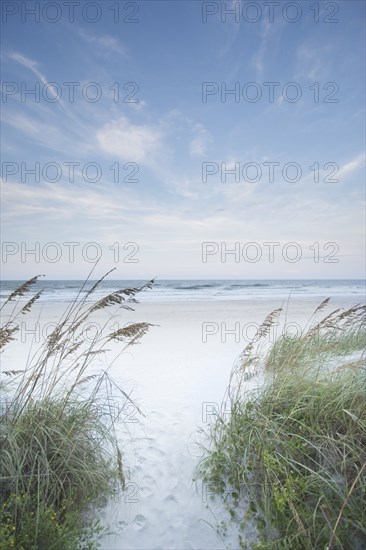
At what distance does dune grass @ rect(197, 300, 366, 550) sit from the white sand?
0.80 feet

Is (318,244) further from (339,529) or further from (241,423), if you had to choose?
(339,529)

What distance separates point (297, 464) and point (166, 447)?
1.49 metres

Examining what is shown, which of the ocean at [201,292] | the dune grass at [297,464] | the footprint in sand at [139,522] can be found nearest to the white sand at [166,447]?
the footprint in sand at [139,522]

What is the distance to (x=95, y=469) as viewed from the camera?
2.46 metres

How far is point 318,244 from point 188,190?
823 centimetres

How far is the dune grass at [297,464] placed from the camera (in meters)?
1.92

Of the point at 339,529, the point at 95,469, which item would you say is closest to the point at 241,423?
the point at 339,529

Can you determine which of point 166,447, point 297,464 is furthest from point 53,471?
point 297,464

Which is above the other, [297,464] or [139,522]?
[297,464]

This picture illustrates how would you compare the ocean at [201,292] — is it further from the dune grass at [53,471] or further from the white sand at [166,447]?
the dune grass at [53,471]

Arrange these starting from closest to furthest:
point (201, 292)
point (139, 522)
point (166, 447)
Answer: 1. point (139, 522)
2. point (166, 447)
3. point (201, 292)

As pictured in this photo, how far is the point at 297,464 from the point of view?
2.41 metres

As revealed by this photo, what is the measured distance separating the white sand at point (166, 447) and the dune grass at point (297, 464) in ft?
0.80

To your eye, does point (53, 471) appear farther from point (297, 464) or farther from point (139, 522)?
point (297, 464)
